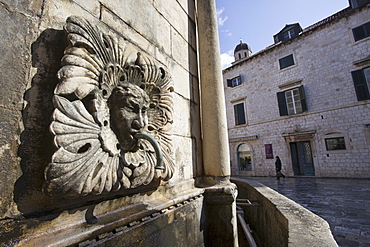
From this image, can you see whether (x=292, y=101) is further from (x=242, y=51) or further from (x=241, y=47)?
(x=241, y=47)

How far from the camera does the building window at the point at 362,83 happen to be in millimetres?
8820

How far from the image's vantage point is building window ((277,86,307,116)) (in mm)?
10703

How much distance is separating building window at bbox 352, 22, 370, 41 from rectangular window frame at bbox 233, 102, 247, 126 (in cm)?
700

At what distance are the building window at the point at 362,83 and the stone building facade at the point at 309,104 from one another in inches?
1.4

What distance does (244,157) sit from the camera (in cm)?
1302

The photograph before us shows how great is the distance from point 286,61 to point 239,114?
4711 millimetres

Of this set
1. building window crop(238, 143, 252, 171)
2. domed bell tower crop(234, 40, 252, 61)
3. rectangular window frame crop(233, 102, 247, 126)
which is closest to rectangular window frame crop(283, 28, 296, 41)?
rectangular window frame crop(233, 102, 247, 126)

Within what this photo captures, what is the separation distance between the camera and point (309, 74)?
420 inches

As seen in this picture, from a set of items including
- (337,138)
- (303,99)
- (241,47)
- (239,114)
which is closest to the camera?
(337,138)

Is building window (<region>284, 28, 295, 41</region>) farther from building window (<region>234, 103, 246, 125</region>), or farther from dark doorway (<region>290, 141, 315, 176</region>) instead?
dark doorway (<region>290, 141, 315, 176</region>)

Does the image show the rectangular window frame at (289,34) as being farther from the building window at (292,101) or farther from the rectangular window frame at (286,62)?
the building window at (292,101)

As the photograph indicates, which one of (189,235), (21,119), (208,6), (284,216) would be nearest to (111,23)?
(21,119)

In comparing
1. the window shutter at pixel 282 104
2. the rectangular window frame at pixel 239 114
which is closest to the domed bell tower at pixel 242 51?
the rectangular window frame at pixel 239 114

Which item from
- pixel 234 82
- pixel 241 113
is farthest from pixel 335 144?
pixel 234 82
